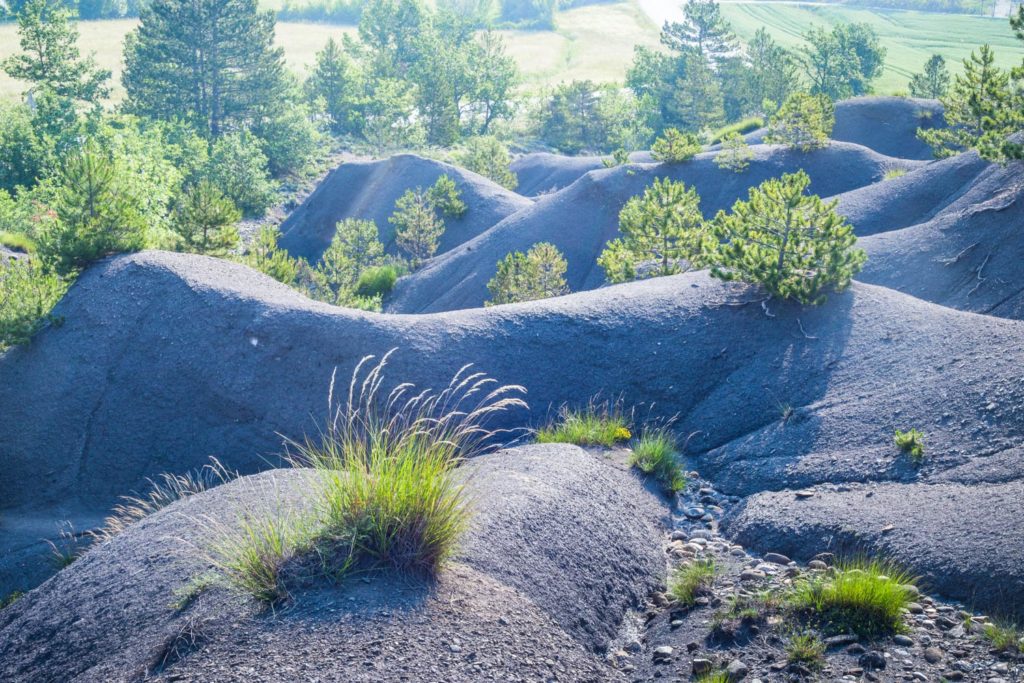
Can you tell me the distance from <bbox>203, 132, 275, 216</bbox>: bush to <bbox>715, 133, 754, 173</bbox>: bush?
24.2 m

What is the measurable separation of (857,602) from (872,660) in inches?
20.1

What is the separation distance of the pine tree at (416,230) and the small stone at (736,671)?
84.1ft

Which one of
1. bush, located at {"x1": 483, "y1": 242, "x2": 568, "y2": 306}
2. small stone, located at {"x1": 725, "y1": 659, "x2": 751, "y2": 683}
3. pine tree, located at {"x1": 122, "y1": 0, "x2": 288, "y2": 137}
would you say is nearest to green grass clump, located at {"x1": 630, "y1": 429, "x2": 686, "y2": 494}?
small stone, located at {"x1": 725, "y1": 659, "x2": 751, "y2": 683}

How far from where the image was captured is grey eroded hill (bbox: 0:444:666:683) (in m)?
5.64

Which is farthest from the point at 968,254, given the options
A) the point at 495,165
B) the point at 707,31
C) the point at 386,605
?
the point at 707,31

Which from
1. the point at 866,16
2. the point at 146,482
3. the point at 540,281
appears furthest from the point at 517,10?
the point at 146,482

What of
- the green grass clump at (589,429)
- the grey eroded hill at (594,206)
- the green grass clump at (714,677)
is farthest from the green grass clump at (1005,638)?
the grey eroded hill at (594,206)

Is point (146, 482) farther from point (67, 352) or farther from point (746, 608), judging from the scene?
point (746, 608)

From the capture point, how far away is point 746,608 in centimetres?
689

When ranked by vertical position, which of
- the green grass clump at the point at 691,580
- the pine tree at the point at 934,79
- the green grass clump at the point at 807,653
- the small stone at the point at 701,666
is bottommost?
the green grass clump at the point at 691,580

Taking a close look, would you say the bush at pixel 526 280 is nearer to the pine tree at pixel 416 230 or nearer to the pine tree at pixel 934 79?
the pine tree at pixel 416 230

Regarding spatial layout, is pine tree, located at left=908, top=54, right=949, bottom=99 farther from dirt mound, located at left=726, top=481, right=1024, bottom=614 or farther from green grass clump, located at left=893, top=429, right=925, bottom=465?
dirt mound, located at left=726, top=481, right=1024, bottom=614

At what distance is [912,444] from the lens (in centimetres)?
921

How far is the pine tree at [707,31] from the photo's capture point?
215 ft
